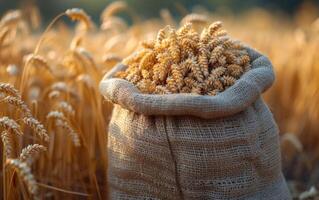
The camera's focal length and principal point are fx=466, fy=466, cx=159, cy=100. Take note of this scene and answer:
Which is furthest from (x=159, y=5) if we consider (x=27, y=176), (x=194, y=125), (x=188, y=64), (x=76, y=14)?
(x=27, y=176)

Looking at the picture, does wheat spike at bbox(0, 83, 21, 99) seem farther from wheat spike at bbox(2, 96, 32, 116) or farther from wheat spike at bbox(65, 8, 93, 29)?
wheat spike at bbox(65, 8, 93, 29)

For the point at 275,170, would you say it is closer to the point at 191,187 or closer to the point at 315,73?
the point at 191,187

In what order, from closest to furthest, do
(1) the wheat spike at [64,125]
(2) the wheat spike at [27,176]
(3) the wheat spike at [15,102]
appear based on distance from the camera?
(2) the wheat spike at [27,176] → (3) the wheat spike at [15,102] → (1) the wheat spike at [64,125]

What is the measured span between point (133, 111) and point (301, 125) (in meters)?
1.32

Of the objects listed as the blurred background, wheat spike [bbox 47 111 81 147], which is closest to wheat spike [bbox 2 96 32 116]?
wheat spike [bbox 47 111 81 147]

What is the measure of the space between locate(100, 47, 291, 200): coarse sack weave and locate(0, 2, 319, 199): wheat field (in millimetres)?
182

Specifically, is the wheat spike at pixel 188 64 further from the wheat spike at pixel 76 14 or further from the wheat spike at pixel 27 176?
the wheat spike at pixel 27 176

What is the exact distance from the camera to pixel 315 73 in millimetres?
2445

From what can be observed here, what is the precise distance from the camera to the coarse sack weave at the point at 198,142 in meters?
1.27

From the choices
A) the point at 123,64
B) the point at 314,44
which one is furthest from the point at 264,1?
the point at 123,64

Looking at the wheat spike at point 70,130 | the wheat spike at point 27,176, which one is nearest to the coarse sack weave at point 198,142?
the wheat spike at point 70,130

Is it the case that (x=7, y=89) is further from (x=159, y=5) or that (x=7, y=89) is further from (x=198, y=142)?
(x=159, y=5)

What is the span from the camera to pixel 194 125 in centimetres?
128

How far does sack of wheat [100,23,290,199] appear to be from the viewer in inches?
50.3
